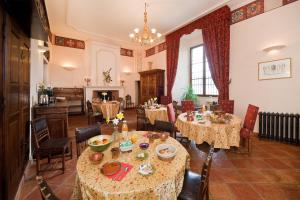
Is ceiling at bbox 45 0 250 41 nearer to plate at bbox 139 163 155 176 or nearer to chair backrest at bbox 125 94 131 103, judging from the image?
chair backrest at bbox 125 94 131 103

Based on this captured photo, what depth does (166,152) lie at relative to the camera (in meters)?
1.47

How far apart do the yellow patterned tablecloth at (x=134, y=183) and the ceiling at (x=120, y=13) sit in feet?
15.3

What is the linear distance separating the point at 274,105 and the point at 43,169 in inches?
206

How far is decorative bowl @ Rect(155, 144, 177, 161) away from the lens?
134cm

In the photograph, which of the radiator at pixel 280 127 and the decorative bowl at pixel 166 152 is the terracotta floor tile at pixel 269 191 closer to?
the decorative bowl at pixel 166 152

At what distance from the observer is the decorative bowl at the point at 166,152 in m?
1.34

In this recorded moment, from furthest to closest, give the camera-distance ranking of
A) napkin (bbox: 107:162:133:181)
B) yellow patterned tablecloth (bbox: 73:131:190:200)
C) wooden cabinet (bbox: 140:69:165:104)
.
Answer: wooden cabinet (bbox: 140:69:165:104) < napkin (bbox: 107:162:133:181) < yellow patterned tablecloth (bbox: 73:131:190:200)

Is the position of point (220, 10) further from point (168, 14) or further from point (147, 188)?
point (147, 188)

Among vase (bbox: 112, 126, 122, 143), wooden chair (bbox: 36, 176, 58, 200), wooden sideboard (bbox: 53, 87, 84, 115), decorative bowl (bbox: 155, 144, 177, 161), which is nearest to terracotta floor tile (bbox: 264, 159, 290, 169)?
decorative bowl (bbox: 155, 144, 177, 161)

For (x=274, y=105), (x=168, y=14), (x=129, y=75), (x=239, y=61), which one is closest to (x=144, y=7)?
(x=168, y=14)

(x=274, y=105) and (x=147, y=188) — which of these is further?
(x=274, y=105)

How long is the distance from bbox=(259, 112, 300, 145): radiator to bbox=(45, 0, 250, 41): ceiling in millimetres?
3346

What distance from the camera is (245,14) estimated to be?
4438mm

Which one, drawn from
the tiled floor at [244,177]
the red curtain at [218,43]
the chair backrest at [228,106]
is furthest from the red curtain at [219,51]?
the tiled floor at [244,177]
